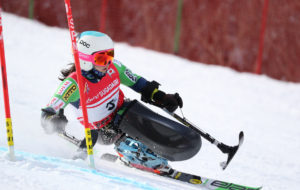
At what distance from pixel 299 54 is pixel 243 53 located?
135 centimetres

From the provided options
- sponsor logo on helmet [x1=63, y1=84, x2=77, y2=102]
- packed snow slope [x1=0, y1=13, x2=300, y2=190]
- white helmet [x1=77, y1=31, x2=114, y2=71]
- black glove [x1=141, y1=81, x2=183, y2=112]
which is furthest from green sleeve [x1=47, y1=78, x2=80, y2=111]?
black glove [x1=141, y1=81, x2=183, y2=112]

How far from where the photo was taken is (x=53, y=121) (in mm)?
3520

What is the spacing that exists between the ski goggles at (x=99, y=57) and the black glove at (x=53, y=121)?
63 cm

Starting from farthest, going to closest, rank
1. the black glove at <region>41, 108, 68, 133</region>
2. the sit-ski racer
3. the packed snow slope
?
the sit-ski racer, the black glove at <region>41, 108, 68, 133</region>, the packed snow slope

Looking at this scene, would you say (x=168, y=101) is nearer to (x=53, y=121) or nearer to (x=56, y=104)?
(x=56, y=104)

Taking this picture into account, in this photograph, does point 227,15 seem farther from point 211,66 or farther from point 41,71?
point 41,71

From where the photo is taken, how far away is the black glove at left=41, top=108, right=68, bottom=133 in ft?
11.5

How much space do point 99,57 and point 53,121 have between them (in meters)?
0.81

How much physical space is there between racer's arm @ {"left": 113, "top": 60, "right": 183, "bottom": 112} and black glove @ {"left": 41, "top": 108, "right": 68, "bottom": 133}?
3.66 ft

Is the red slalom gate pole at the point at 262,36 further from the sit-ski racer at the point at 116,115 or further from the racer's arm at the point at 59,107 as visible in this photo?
the racer's arm at the point at 59,107

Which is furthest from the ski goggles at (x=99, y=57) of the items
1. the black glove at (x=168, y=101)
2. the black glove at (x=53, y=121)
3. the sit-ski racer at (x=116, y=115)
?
the black glove at (x=168, y=101)

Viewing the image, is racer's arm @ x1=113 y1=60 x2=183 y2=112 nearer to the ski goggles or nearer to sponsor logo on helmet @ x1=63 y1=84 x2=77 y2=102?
the ski goggles

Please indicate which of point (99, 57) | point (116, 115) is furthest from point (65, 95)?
point (116, 115)

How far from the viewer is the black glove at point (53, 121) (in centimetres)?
352
